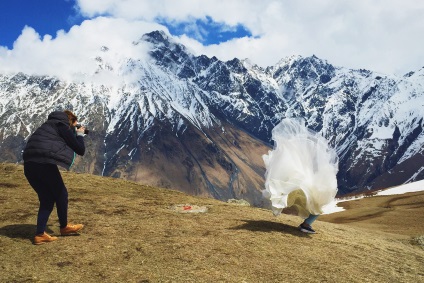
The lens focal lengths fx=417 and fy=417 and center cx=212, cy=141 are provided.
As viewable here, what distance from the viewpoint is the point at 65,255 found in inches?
372

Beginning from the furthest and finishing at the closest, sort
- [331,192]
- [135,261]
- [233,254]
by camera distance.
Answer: [331,192] → [233,254] → [135,261]

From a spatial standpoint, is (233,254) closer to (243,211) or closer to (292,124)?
(292,124)

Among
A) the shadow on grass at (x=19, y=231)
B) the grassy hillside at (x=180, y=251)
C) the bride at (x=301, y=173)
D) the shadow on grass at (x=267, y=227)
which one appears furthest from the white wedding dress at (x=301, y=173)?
the shadow on grass at (x=19, y=231)

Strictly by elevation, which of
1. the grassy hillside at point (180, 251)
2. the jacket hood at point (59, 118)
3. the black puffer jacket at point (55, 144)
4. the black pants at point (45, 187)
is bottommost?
the grassy hillside at point (180, 251)

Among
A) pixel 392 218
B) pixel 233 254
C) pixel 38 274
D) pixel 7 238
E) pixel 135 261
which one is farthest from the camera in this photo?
pixel 392 218

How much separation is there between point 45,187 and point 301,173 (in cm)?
718

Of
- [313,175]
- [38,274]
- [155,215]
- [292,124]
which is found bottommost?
[38,274]

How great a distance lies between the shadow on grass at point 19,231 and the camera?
10876mm

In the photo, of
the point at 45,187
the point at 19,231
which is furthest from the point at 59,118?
the point at 19,231

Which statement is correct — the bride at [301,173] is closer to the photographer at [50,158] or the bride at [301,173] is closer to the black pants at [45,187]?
the photographer at [50,158]

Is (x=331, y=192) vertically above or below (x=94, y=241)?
above

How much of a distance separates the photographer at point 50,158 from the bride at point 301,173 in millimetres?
5767

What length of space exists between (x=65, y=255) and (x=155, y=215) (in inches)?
189

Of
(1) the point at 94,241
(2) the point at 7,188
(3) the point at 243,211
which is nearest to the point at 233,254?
(1) the point at 94,241
